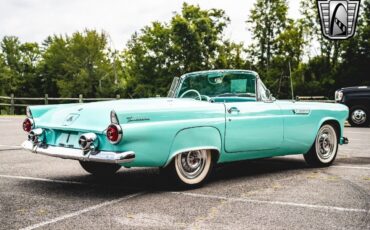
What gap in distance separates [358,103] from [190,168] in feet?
41.6

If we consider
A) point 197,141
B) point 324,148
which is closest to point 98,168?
point 197,141

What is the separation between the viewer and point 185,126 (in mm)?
4863

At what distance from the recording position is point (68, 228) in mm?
3545

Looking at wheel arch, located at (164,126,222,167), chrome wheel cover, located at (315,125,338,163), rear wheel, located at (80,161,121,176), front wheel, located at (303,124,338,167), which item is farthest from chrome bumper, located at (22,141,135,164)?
chrome wheel cover, located at (315,125,338,163)

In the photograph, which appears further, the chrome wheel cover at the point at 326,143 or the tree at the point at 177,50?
the tree at the point at 177,50

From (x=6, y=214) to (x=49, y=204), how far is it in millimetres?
478

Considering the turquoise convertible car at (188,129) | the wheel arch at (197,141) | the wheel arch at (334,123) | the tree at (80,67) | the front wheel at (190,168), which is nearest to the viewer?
the turquoise convertible car at (188,129)

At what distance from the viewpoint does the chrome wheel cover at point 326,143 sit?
6.76 metres

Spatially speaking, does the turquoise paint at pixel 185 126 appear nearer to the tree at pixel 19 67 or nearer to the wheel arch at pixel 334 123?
the wheel arch at pixel 334 123

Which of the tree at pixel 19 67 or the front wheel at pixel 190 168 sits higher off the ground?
the tree at pixel 19 67

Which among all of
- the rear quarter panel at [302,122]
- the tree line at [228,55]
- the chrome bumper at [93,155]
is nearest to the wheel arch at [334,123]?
the rear quarter panel at [302,122]

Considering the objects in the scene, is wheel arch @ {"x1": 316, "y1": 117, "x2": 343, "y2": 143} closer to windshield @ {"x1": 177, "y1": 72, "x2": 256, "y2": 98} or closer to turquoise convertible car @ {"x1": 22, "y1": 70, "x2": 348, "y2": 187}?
turquoise convertible car @ {"x1": 22, "y1": 70, "x2": 348, "y2": 187}

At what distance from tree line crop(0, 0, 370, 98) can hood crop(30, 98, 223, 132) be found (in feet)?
121

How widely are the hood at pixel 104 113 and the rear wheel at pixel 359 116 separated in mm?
12304
